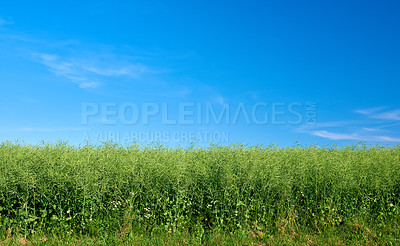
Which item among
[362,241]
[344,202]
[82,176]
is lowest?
[362,241]

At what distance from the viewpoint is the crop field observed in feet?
23.2

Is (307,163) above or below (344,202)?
above

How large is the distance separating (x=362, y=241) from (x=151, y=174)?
548 centimetres

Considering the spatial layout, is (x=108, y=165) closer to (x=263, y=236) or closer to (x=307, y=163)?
(x=263, y=236)

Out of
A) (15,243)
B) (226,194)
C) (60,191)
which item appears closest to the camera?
(15,243)

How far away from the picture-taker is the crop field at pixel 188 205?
23.2 feet

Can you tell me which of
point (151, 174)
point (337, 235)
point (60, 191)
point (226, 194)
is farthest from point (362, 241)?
point (60, 191)

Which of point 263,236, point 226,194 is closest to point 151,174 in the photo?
point 226,194

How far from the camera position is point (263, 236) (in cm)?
704

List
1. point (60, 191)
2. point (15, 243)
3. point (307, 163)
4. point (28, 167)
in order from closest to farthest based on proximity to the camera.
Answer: point (15, 243) → point (60, 191) → point (28, 167) → point (307, 163)

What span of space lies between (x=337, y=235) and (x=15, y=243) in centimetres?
773

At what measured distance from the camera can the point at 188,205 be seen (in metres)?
7.47

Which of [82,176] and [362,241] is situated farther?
[82,176]

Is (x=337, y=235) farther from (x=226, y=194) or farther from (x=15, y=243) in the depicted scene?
(x=15, y=243)
